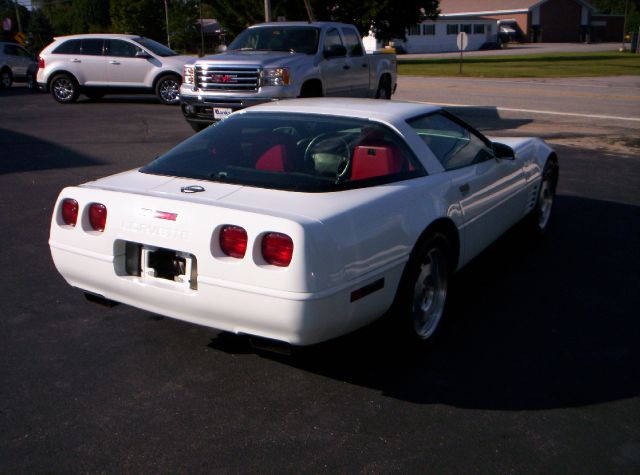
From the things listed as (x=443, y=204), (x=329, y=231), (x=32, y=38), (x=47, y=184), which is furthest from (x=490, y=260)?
(x=32, y=38)

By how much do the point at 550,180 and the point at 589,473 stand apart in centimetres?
436

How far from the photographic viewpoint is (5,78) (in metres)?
26.4

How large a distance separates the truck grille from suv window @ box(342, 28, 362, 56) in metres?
3.09

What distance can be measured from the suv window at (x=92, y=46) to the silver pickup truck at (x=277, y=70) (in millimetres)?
6692

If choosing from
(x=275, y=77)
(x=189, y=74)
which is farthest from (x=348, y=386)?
(x=189, y=74)

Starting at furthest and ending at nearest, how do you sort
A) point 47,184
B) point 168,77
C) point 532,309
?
point 168,77
point 47,184
point 532,309

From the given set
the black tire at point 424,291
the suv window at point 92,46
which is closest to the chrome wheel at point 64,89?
the suv window at point 92,46

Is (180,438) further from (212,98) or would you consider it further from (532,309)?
(212,98)

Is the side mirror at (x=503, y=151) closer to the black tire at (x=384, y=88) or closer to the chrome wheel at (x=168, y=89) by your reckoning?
the black tire at (x=384, y=88)

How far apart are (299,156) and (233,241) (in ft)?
3.18

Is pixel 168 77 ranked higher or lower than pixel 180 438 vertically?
higher

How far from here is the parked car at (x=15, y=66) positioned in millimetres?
26312

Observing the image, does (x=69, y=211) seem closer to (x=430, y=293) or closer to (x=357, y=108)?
(x=357, y=108)

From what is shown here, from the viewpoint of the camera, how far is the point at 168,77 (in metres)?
19.6
